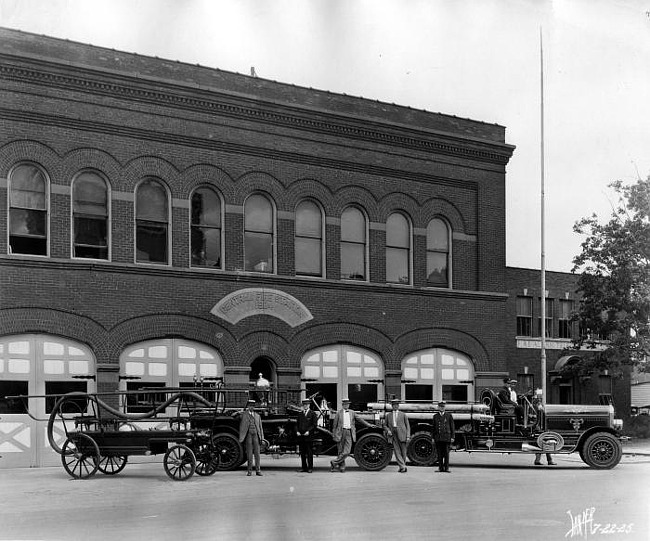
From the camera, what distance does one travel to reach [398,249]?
90.0 ft

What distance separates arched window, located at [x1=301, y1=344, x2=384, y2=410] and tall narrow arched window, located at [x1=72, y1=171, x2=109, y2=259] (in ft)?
21.8

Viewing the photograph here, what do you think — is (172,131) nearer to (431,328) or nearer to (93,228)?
(93,228)

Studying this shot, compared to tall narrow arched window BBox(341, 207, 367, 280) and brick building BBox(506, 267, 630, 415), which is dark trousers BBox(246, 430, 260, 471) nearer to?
tall narrow arched window BBox(341, 207, 367, 280)

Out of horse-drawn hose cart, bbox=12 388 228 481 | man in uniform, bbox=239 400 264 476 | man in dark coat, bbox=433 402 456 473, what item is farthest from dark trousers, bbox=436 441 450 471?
horse-drawn hose cart, bbox=12 388 228 481

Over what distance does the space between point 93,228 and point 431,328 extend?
10.8 m

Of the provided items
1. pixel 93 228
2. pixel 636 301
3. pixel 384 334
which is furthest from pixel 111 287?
pixel 636 301

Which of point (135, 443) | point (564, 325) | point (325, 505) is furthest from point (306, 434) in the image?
point (564, 325)

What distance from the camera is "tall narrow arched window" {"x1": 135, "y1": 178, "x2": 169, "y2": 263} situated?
76.2 feet

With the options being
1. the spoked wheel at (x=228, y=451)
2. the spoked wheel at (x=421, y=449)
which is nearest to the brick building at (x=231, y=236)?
the spoked wheel at (x=228, y=451)

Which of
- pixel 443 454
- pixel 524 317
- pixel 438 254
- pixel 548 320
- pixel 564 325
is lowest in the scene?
pixel 443 454

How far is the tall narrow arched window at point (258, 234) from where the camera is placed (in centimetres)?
2481

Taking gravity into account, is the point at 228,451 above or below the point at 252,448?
below

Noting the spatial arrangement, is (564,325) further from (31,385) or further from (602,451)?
(31,385)

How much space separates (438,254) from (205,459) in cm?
1263
